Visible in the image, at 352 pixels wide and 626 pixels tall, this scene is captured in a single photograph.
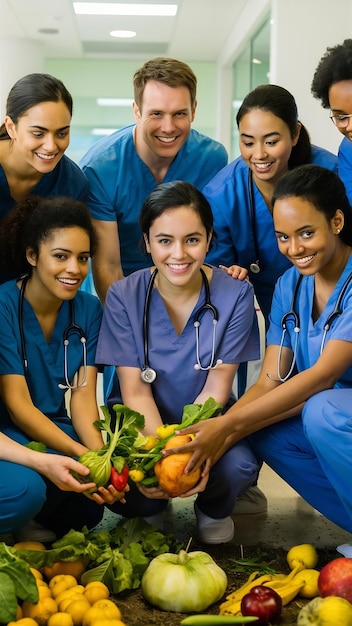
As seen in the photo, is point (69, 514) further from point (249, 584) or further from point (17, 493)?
point (249, 584)

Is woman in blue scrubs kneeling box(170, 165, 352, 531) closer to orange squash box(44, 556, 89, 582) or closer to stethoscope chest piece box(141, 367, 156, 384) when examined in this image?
stethoscope chest piece box(141, 367, 156, 384)

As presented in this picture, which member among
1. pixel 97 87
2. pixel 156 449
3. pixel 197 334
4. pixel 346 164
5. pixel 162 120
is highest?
pixel 97 87

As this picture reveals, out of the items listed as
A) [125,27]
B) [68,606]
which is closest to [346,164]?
[68,606]

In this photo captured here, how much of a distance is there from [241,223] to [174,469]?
102cm

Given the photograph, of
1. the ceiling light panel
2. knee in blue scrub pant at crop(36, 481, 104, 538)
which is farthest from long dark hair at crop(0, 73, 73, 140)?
the ceiling light panel

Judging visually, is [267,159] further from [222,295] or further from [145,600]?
[145,600]

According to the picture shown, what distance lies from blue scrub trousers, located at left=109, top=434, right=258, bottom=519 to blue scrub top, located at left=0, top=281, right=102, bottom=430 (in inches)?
13.6

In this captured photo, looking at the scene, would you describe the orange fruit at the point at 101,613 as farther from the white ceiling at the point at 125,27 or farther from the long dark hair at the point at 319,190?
the white ceiling at the point at 125,27

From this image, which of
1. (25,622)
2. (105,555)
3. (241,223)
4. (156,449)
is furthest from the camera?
(241,223)

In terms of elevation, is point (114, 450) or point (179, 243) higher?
point (179, 243)

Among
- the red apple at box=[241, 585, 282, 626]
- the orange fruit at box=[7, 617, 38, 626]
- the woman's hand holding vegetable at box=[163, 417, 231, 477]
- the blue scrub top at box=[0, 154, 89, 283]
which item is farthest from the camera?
the blue scrub top at box=[0, 154, 89, 283]

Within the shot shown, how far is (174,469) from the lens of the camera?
214cm

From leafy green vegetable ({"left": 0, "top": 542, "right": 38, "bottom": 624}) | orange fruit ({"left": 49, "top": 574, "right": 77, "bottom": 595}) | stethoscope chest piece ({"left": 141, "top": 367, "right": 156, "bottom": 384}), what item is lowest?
orange fruit ({"left": 49, "top": 574, "right": 77, "bottom": 595})

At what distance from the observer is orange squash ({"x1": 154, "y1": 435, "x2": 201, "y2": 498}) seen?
2143 millimetres
